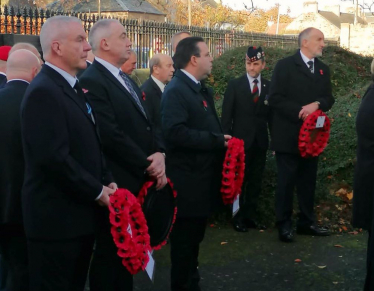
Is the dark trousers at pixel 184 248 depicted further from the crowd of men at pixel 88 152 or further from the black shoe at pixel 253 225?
the black shoe at pixel 253 225

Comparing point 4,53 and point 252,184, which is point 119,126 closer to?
point 4,53

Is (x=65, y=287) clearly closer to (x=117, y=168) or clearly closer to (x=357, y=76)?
(x=117, y=168)

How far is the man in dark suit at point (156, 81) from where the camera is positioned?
22.9 ft

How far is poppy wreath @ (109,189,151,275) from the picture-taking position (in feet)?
12.4

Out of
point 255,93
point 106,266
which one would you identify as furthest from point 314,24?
point 106,266

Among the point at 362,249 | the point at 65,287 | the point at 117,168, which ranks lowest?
the point at 362,249

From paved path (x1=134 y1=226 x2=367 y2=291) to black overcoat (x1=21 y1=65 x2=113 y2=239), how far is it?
2377 mm

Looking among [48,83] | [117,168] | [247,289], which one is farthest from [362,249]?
[48,83]

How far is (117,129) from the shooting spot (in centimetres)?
430

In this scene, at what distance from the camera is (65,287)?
148 inches

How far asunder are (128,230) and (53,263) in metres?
0.49

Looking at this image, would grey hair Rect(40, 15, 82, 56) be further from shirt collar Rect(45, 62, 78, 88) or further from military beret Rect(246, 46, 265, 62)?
military beret Rect(246, 46, 265, 62)

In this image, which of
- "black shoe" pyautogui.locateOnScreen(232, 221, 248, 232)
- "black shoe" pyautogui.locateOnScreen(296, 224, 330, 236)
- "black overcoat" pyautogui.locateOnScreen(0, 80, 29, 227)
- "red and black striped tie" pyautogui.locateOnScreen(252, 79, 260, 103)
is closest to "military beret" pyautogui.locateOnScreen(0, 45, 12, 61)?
"black overcoat" pyautogui.locateOnScreen(0, 80, 29, 227)

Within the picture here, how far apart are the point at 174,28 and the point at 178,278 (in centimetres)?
1566
